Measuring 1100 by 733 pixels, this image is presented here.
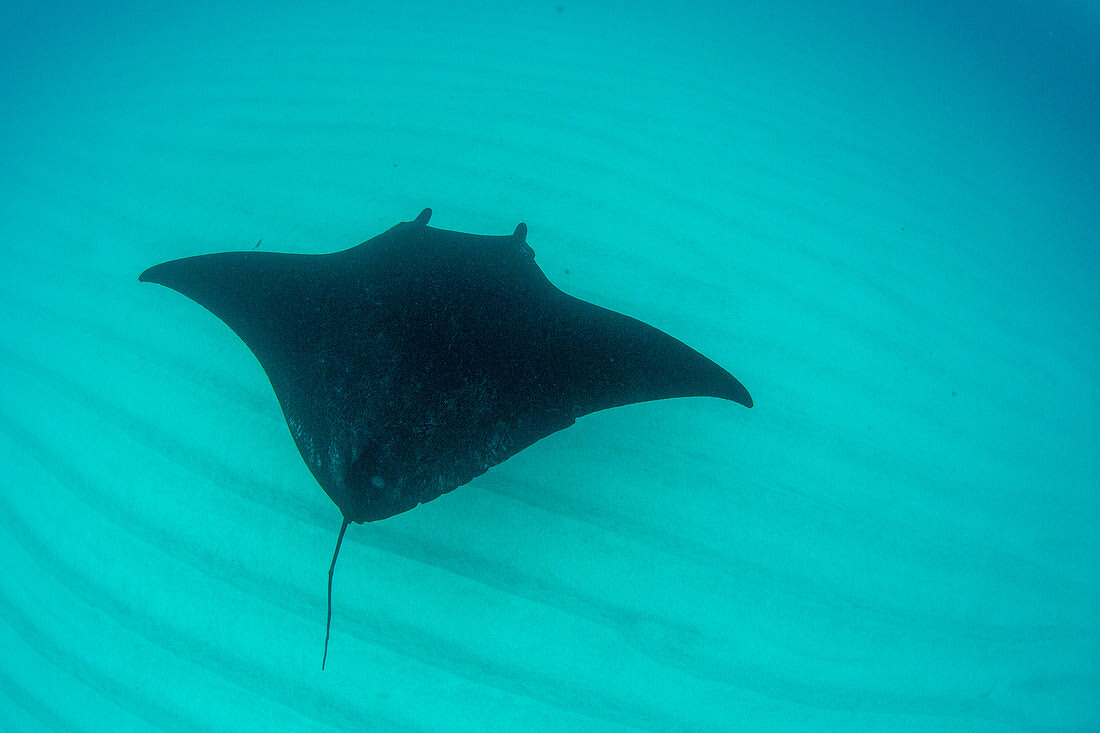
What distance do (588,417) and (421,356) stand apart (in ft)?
3.33

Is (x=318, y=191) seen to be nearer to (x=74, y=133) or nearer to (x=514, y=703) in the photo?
(x=74, y=133)

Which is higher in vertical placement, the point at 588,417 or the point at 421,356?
the point at 588,417

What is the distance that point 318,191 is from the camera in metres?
3.34

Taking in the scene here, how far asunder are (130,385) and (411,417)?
213 centimetres

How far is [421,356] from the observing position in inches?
64.6

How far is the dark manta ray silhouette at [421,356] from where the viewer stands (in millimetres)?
1466

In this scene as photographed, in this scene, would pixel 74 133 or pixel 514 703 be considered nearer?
pixel 514 703

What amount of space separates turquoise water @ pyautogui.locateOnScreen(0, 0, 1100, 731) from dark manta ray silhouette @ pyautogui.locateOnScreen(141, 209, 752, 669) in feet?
2.25

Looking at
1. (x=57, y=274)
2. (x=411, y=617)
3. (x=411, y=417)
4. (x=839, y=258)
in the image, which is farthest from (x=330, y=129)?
(x=839, y=258)

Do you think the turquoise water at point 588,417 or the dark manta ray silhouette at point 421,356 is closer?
the dark manta ray silhouette at point 421,356

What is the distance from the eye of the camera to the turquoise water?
2.11 meters

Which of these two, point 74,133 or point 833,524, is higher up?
point 74,133

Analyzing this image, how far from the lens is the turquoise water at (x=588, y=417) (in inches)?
82.9

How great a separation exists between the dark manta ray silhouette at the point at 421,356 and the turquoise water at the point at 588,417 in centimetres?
68
